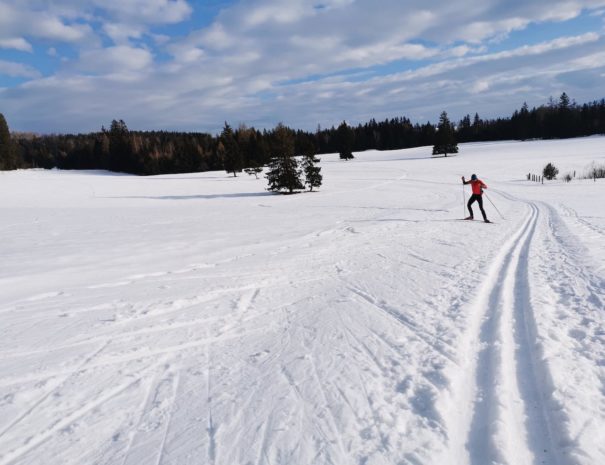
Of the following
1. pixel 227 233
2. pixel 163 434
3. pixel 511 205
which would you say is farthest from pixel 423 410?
pixel 511 205

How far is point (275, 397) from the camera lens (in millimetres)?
3908

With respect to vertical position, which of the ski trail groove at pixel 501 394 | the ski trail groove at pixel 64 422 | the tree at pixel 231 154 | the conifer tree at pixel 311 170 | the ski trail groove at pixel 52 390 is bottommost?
the ski trail groove at pixel 501 394

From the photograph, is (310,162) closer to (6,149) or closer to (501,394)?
(501,394)

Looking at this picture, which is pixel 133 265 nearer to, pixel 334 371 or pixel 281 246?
pixel 281 246

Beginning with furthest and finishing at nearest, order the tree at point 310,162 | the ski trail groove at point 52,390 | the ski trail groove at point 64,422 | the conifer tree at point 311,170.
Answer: the conifer tree at point 311,170, the tree at point 310,162, the ski trail groove at point 52,390, the ski trail groove at point 64,422

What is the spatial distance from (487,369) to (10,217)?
26.0m

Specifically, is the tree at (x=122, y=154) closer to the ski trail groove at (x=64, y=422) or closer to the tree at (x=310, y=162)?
the tree at (x=310, y=162)

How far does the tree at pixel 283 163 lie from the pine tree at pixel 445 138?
1917 inches

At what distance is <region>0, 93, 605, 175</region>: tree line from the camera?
220 ft

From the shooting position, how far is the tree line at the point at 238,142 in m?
67.1

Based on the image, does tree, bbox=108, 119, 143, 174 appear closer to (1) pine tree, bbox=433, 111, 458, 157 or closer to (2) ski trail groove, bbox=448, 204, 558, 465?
(1) pine tree, bbox=433, 111, 458, 157

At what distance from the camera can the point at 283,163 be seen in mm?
33812

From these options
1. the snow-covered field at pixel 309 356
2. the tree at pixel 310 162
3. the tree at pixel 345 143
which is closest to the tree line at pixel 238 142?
the tree at pixel 345 143

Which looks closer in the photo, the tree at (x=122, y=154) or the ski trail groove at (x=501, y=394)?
the ski trail groove at (x=501, y=394)
